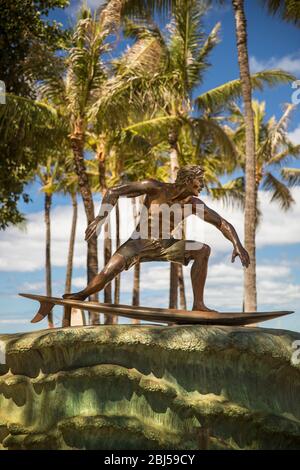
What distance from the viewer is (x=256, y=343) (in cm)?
557

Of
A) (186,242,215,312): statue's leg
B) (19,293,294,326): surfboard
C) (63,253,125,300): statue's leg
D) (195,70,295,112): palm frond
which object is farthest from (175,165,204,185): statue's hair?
(195,70,295,112): palm frond

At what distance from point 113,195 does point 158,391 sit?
2146mm

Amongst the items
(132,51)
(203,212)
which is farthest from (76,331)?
(132,51)

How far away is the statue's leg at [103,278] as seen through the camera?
6566 millimetres

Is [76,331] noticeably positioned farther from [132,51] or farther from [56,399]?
[132,51]

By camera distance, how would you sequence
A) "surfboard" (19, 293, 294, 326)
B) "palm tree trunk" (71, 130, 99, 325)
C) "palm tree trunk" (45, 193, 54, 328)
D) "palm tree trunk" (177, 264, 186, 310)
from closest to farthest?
"surfboard" (19, 293, 294, 326) < "palm tree trunk" (71, 130, 99, 325) < "palm tree trunk" (177, 264, 186, 310) < "palm tree trunk" (45, 193, 54, 328)

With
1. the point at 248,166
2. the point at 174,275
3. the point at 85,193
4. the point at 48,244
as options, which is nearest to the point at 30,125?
the point at 85,193

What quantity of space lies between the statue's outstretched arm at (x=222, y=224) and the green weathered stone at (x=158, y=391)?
135cm

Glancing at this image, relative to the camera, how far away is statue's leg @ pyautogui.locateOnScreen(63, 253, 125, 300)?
6566 millimetres

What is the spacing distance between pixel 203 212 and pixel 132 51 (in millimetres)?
10131

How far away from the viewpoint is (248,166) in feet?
38.7

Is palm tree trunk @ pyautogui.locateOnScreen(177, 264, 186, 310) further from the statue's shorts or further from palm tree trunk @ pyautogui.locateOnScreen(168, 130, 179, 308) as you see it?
the statue's shorts

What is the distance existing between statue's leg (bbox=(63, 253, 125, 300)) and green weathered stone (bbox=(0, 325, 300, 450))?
33.8 inches

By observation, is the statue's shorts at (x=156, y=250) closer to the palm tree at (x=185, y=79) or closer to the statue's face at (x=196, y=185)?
the statue's face at (x=196, y=185)
